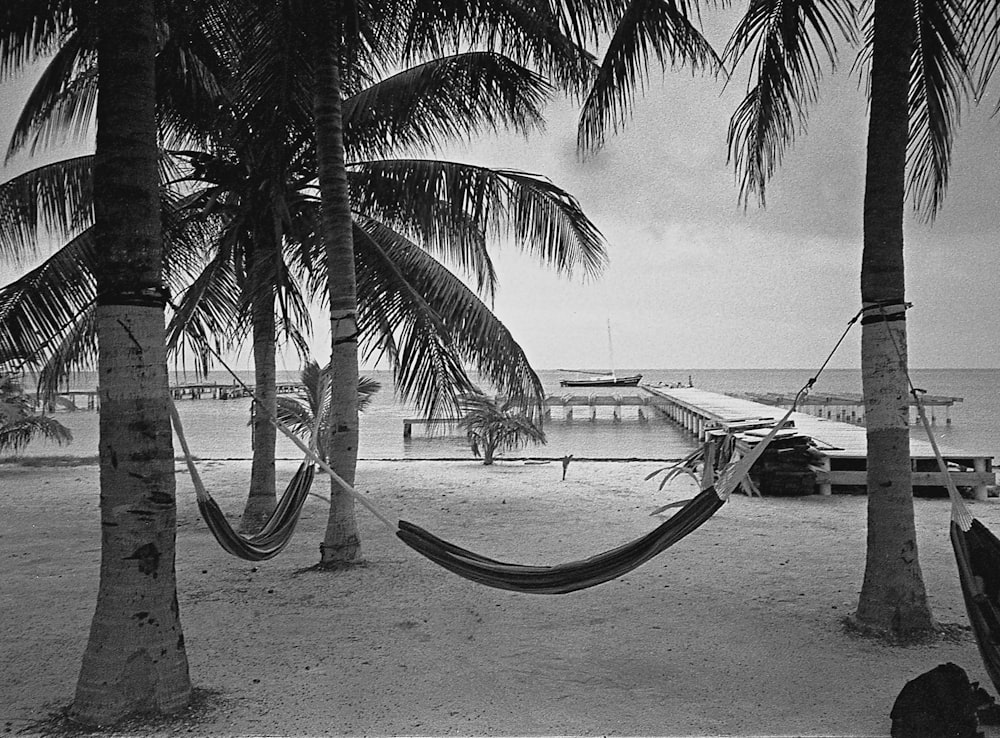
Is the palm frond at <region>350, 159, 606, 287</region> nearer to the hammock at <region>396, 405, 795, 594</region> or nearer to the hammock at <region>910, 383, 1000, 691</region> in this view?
the hammock at <region>396, 405, 795, 594</region>

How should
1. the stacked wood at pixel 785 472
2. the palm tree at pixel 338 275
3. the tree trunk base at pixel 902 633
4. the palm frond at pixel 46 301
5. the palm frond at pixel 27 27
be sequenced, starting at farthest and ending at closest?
the stacked wood at pixel 785 472, the palm frond at pixel 46 301, the palm tree at pixel 338 275, the palm frond at pixel 27 27, the tree trunk base at pixel 902 633

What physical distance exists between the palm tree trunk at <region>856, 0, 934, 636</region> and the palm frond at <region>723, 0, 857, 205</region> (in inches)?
19.9

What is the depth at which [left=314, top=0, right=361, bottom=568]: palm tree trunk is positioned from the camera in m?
5.17

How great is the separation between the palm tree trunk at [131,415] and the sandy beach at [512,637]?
265 millimetres

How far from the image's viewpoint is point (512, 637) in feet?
12.6

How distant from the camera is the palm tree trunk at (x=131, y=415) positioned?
2.86 m

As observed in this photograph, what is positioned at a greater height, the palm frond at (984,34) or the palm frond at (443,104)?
the palm frond at (443,104)

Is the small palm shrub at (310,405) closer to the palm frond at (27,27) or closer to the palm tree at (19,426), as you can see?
the palm tree at (19,426)

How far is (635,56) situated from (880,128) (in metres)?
1.41

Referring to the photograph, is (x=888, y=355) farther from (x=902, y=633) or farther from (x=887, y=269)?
(x=902, y=633)

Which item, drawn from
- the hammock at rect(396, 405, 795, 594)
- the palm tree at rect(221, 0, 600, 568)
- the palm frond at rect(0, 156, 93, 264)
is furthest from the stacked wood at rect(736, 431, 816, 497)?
the palm frond at rect(0, 156, 93, 264)

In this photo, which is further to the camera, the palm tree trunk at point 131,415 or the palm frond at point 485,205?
the palm frond at point 485,205

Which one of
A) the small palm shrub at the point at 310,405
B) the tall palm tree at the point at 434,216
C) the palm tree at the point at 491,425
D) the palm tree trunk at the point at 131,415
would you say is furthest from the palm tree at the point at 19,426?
the palm tree trunk at the point at 131,415

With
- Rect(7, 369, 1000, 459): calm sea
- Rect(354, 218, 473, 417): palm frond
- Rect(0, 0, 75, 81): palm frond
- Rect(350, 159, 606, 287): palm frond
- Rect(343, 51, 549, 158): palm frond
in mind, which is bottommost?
Rect(7, 369, 1000, 459): calm sea
